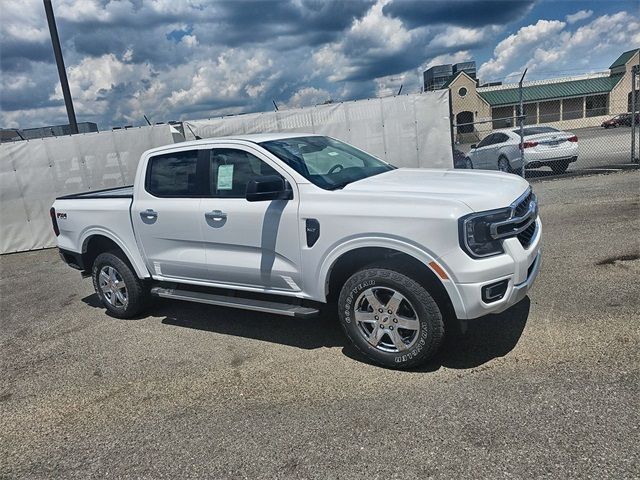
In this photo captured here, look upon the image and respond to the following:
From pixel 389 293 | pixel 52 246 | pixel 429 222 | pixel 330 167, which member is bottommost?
pixel 52 246

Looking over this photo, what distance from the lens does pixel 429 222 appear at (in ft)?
11.2

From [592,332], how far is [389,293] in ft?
5.66

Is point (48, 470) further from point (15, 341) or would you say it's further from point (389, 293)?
point (15, 341)

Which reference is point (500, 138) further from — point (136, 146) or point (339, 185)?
point (339, 185)

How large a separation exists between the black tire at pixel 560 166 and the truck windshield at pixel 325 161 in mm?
9812

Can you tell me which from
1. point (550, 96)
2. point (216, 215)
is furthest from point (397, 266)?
point (550, 96)

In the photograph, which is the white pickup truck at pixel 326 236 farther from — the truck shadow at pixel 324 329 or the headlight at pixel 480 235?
the truck shadow at pixel 324 329

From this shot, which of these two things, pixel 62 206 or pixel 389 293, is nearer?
pixel 389 293

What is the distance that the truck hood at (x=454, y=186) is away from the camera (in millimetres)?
3475

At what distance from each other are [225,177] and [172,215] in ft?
2.29

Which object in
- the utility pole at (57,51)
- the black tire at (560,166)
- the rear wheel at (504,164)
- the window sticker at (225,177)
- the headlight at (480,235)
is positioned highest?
the utility pole at (57,51)

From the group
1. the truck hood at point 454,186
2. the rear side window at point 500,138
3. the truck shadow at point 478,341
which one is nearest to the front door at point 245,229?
the truck hood at point 454,186

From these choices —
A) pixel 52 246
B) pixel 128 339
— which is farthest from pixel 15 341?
pixel 52 246

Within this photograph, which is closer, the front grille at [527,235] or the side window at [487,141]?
the front grille at [527,235]
